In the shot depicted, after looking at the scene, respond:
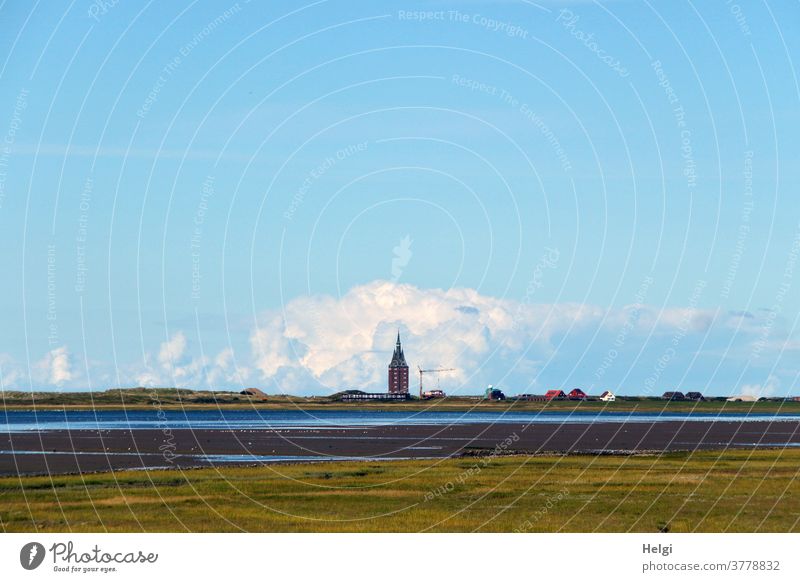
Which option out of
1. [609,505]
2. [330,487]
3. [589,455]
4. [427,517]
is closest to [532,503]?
[609,505]

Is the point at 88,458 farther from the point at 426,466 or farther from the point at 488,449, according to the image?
the point at 488,449

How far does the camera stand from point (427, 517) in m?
50.5

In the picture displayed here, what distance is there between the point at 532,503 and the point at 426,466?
76.8ft
